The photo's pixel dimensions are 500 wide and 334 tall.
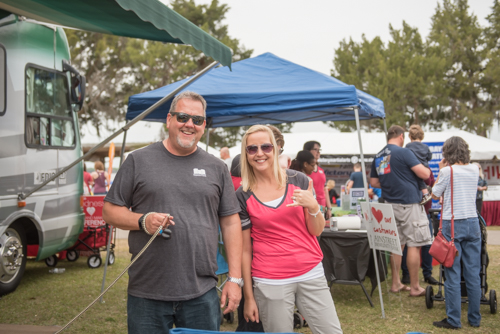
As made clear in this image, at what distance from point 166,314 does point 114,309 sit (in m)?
3.30

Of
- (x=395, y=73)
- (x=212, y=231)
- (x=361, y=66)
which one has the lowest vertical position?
(x=212, y=231)

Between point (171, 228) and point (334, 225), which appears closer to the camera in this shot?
point (171, 228)

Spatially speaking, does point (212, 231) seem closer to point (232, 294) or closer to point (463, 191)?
point (232, 294)

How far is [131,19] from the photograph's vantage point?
3.29m

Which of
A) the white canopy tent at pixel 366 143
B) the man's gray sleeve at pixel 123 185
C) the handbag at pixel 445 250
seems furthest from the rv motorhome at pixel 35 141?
the white canopy tent at pixel 366 143

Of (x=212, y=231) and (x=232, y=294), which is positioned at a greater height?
(x=212, y=231)

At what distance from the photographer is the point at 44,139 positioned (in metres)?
6.08

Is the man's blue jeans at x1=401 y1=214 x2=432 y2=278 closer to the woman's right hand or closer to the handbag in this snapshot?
the handbag

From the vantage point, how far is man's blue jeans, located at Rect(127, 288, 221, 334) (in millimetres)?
2129

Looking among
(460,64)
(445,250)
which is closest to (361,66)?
(460,64)

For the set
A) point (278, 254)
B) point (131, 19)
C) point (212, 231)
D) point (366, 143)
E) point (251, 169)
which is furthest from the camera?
point (366, 143)

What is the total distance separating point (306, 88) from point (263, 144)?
2755 millimetres

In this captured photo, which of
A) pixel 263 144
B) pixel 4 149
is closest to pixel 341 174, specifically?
pixel 4 149

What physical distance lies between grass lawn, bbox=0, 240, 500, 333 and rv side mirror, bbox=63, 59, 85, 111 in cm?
259
